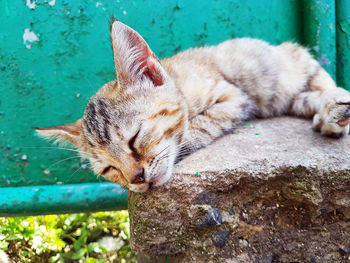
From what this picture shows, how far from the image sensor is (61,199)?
2.52 metres

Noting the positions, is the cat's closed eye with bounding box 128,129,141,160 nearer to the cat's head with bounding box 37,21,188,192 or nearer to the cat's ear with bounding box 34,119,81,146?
the cat's head with bounding box 37,21,188,192

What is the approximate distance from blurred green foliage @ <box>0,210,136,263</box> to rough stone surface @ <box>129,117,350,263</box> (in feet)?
3.11

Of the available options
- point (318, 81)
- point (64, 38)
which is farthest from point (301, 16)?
point (64, 38)

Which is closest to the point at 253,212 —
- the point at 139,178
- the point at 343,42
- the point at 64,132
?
the point at 139,178

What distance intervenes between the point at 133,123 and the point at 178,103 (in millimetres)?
329

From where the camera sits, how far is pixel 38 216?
8.82 feet

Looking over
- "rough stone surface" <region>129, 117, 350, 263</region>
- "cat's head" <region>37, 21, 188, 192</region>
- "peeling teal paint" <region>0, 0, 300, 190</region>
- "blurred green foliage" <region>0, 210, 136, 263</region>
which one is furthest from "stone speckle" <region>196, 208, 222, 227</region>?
"peeling teal paint" <region>0, 0, 300, 190</region>

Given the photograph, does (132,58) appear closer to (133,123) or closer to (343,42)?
(133,123)

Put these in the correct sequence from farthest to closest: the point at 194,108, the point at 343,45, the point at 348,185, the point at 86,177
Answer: the point at 343,45 → the point at 86,177 → the point at 194,108 → the point at 348,185

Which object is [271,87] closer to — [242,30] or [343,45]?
[242,30]

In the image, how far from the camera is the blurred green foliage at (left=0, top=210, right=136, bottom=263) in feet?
7.07

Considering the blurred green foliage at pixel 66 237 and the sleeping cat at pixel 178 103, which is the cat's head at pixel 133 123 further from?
the blurred green foliage at pixel 66 237

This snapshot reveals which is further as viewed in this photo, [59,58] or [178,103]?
[59,58]

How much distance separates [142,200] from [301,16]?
2.35m
